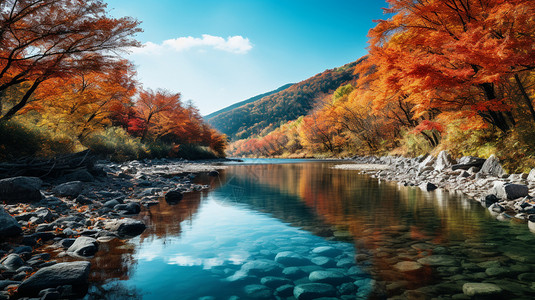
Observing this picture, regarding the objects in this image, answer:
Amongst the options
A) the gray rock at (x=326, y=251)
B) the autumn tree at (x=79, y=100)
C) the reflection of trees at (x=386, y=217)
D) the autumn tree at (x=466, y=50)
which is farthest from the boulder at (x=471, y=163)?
the autumn tree at (x=79, y=100)

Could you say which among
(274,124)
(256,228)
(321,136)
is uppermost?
(274,124)

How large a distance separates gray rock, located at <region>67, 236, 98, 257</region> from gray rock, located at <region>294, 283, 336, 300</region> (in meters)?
3.02

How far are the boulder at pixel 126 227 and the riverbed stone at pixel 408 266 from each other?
172 inches

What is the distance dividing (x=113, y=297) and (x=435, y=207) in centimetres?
729

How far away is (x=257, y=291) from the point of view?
292cm

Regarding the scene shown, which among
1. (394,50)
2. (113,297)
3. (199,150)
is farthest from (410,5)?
(199,150)

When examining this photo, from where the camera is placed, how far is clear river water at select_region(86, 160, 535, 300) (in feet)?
9.56

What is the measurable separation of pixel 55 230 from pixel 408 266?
18.4ft

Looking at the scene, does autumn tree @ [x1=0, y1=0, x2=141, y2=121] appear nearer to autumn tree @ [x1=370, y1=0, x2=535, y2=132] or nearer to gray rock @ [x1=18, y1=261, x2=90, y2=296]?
gray rock @ [x1=18, y1=261, x2=90, y2=296]

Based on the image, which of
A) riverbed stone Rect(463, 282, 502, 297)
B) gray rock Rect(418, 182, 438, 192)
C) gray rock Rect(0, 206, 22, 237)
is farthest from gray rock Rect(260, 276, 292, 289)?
gray rock Rect(418, 182, 438, 192)

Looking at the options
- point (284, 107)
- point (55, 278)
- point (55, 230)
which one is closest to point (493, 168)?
point (55, 278)

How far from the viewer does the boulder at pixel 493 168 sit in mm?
8875

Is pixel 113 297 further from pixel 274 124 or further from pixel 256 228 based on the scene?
pixel 274 124

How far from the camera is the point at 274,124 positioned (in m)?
124
